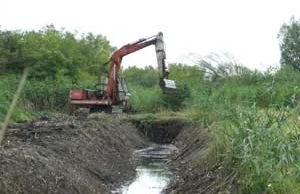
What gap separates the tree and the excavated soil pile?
3016 cm

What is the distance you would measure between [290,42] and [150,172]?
35422 mm

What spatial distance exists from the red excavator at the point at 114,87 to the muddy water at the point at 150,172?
5258mm

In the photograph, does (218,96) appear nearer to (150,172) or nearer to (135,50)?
(150,172)

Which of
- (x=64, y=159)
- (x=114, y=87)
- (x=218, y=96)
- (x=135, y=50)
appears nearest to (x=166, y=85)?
(x=135, y=50)

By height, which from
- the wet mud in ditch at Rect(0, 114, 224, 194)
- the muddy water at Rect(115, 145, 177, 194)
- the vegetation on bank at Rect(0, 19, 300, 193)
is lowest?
the muddy water at Rect(115, 145, 177, 194)

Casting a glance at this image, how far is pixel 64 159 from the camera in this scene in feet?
35.3

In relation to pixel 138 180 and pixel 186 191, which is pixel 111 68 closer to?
pixel 138 180

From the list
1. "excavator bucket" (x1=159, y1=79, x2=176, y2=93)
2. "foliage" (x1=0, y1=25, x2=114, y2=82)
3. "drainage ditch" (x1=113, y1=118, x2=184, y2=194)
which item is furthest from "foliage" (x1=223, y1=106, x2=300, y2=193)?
"foliage" (x1=0, y1=25, x2=114, y2=82)

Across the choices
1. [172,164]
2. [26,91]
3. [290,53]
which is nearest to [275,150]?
[172,164]

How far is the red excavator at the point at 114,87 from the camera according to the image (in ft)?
84.1

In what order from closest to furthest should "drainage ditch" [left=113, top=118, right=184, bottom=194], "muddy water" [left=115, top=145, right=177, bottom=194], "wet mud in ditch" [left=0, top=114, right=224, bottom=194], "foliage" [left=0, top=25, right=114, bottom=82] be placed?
"wet mud in ditch" [left=0, top=114, right=224, bottom=194] < "muddy water" [left=115, top=145, right=177, bottom=194] < "drainage ditch" [left=113, top=118, right=184, bottom=194] < "foliage" [left=0, top=25, right=114, bottom=82]

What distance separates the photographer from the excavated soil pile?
7595 mm

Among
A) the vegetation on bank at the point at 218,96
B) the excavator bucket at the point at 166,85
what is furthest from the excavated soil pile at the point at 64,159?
the excavator bucket at the point at 166,85

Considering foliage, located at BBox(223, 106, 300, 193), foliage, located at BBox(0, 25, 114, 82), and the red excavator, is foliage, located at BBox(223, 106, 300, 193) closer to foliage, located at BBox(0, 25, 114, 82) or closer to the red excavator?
the red excavator
